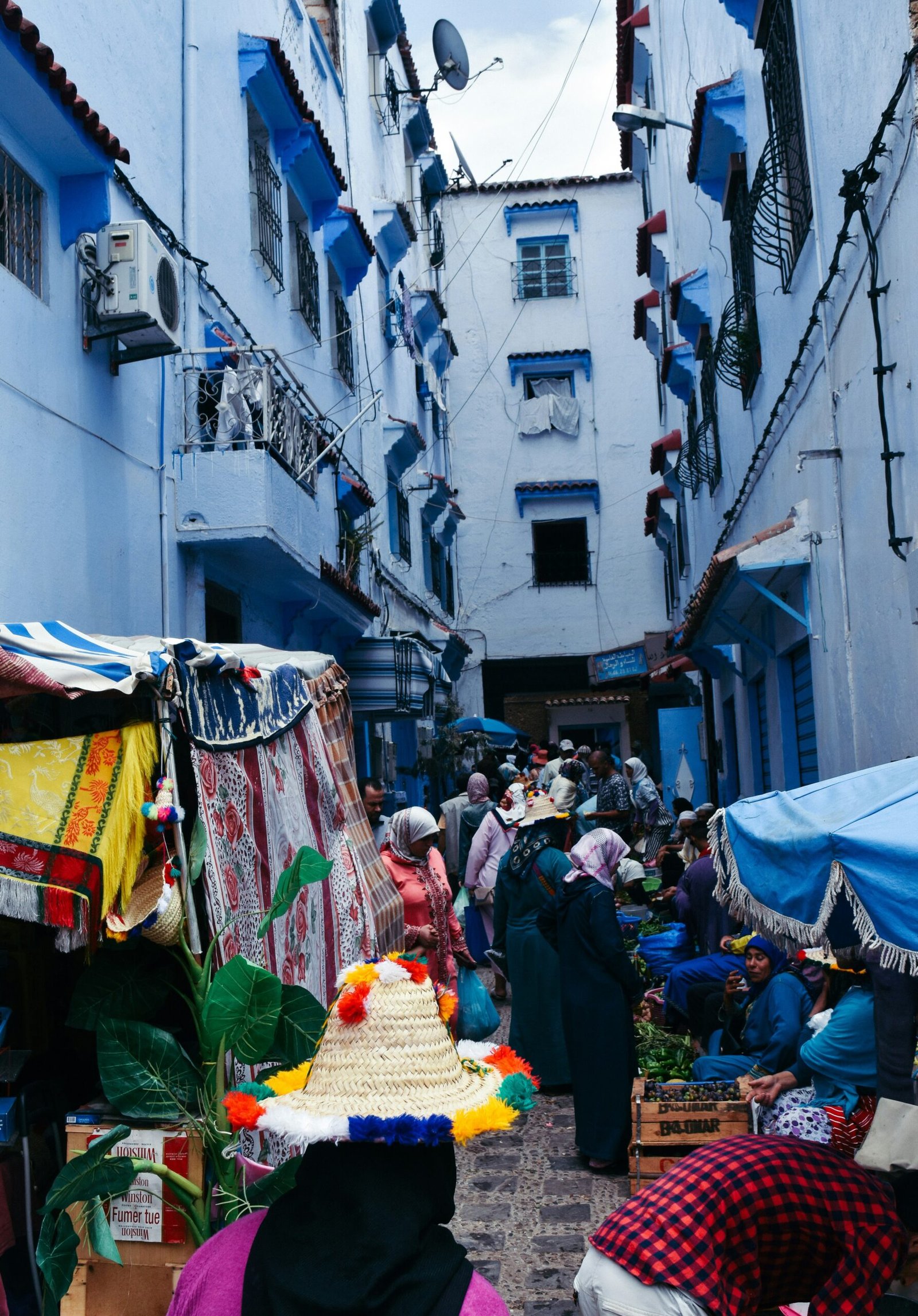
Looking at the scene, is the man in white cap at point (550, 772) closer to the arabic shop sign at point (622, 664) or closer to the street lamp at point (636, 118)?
the arabic shop sign at point (622, 664)

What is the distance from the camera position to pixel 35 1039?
5004mm

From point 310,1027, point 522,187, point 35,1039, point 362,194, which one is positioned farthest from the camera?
point 522,187

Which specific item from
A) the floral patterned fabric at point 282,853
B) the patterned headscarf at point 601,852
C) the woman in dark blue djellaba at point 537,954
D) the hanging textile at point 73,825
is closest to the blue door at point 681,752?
the patterned headscarf at point 601,852

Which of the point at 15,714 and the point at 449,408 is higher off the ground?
the point at 449,408

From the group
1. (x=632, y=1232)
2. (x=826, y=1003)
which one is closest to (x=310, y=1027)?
(x=632, y=1232)

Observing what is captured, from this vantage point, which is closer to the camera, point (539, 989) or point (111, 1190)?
point (111, 1190)

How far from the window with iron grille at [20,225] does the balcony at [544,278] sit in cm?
2176

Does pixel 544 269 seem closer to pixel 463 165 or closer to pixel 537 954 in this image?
pixel 463 165

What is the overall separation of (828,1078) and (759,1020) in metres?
1.06

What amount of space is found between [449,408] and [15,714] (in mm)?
23623

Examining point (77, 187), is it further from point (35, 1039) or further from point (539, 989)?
point (539, 989)

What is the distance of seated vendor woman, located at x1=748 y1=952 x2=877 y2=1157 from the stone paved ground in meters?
1.02

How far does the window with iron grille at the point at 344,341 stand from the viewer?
1448 cm

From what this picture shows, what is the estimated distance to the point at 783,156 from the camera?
8.88m
